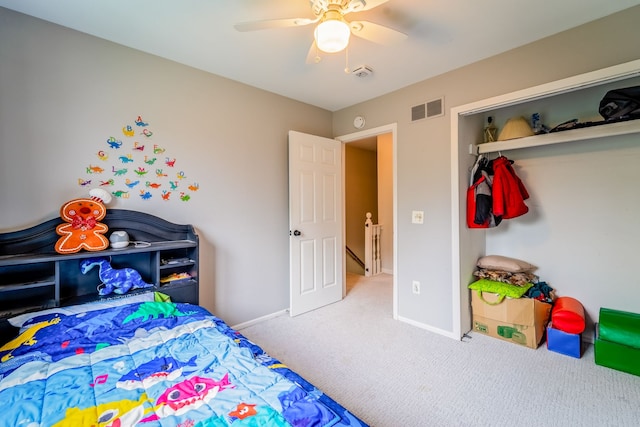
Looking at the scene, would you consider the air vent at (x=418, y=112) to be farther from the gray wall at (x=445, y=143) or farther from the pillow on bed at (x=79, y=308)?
the pillow on bed at (x=79, y=308)

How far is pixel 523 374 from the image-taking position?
2051mm

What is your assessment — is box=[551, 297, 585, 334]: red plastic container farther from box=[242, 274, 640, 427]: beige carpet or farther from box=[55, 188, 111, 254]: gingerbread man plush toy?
box=[55, 188, 111, 254]: gingerbread man plush toy

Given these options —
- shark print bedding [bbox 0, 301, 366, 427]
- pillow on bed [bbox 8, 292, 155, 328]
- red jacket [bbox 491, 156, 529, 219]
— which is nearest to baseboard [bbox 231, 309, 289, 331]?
pillow on bed [bbox 8, 292, 155, 328]

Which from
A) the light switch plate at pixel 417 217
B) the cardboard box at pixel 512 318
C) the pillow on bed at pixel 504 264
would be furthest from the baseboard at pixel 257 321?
the pillow on bed at pixel 504 264

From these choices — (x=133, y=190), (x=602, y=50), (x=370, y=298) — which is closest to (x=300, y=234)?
(x=370, y=298)

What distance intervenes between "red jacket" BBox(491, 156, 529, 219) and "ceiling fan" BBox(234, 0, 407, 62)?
1702mm

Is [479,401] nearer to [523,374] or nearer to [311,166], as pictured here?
[523,374]

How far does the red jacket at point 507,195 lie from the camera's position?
252 centimetres

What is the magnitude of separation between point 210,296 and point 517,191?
9.98 ft

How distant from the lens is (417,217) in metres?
2.90

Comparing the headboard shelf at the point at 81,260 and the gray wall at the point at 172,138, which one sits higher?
the gray wall at the point at 172,138

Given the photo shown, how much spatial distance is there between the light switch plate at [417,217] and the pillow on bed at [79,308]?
8.02 feet

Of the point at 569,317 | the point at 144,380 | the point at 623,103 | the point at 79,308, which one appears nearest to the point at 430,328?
the point at 569,317

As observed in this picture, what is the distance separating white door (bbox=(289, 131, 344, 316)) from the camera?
315 cm
